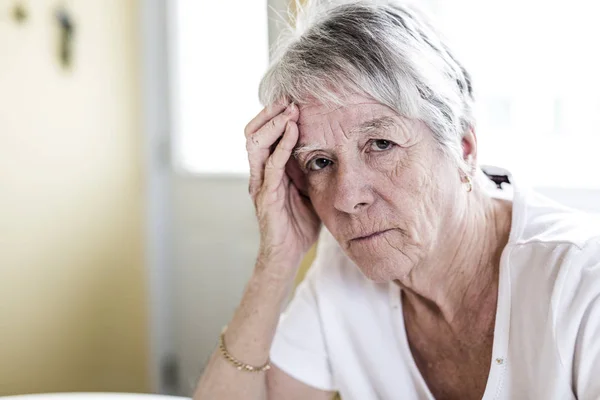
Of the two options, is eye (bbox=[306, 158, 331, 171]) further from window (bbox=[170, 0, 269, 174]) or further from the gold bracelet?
window (bbox=[170, 0, 269, 174])

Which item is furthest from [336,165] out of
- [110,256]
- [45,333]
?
[110,256]

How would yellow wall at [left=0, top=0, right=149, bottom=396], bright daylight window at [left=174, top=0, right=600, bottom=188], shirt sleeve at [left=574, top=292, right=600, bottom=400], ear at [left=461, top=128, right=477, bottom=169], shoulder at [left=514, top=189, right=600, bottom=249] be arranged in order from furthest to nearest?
yellow wall at [left=0, top=0, right=149, bottom=396], bright daylight window at [left=174, top=0, right=600, bottom=188], ear at [left=461, top=128, right=477, bottom=169], shoulder at [left=514, top=189, right=600, bottom=249], shirt sleeve at [left=574, top=292, right=600, bottom=400]

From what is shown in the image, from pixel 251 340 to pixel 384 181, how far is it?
0.44 m

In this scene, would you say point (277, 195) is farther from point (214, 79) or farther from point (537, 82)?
point (214, 79)

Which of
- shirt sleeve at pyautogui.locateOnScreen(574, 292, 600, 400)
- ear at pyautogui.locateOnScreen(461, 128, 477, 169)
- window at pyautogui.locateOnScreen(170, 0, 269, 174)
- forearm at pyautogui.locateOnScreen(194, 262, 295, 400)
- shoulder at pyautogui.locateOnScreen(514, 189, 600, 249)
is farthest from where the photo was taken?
window at pyautogui.locateOnScreen(170, 0, 269, 174)

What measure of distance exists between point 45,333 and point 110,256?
0.45 m

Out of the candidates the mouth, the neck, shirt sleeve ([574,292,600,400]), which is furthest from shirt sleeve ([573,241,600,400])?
the mouth

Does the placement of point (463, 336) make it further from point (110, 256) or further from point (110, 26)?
point (110, 26)

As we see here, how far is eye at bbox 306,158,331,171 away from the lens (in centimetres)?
119

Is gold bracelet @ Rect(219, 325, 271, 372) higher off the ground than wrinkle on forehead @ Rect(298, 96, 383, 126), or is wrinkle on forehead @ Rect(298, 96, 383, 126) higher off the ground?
wrinkle on forehead @ Rect(298, 96, 383, 126)

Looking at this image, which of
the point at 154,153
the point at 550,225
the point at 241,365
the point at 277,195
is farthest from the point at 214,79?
the point at 550,225

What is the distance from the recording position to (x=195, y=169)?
278 cm

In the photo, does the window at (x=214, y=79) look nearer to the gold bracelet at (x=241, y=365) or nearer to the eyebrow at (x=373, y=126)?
the gold bracelet at (x=241, y=365)

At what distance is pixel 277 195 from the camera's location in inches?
51.5
